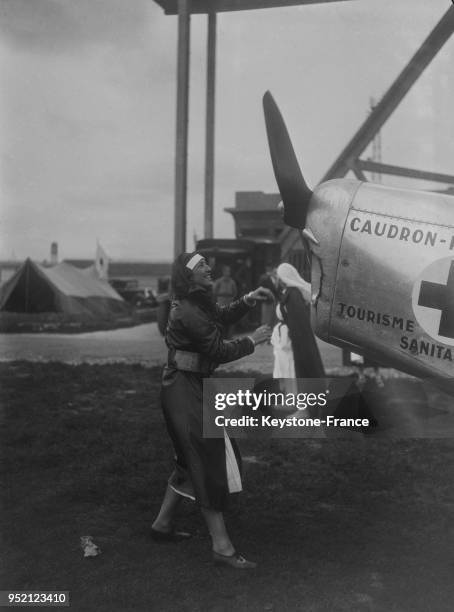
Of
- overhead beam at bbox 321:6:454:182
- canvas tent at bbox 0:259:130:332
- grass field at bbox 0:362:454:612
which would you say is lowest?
canvas tent at bbox 0:259:130:332

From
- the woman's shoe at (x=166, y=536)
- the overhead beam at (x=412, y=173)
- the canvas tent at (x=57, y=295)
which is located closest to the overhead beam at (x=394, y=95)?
the overhead beam at (x=412, y=173)

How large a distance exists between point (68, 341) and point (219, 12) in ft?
19.8

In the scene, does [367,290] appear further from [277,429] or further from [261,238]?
[261,238]

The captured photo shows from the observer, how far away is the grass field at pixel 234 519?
2094 mm

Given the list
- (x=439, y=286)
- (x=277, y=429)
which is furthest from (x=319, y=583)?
(x=439, y=286)

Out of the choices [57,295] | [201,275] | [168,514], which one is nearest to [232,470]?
[168,514]

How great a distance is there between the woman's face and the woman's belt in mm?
239

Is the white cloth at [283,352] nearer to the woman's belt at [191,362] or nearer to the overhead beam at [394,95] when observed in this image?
the woman's belt at [191,362]

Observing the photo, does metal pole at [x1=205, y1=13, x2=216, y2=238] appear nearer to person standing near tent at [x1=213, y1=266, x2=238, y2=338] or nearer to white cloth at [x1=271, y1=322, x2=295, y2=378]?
person standing near tent at [x1=213, y1=266, x2=238, y2=338]

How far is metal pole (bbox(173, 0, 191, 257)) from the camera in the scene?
99.0 inches

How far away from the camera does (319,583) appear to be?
84.0 inches

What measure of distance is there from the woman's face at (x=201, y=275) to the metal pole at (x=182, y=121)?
386 millimetres

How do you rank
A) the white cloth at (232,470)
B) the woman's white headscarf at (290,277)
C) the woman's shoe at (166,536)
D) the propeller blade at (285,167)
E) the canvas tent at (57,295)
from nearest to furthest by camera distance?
the propeller blade at (285,167)
the white cloth at (232,470)
the woman's shoe at (166,536)
the woman's white headscarf at (290,277)
the canvas tent at (57,295)

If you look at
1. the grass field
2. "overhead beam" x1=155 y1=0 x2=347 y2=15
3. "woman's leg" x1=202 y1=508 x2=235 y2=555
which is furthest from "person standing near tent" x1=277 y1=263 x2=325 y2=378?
"woman's leg" x1=202 y1=508 x2=235 y2=555
